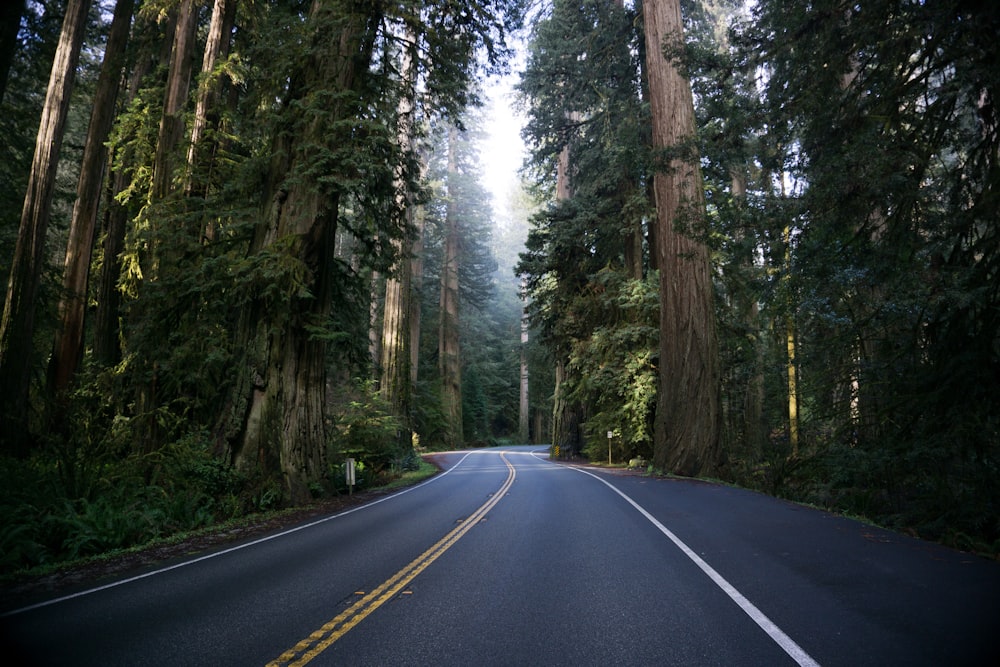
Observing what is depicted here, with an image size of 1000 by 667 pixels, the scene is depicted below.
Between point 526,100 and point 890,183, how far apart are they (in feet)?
115

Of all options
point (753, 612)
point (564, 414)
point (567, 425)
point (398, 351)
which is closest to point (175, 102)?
point (398, 351)

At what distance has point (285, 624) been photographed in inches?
171

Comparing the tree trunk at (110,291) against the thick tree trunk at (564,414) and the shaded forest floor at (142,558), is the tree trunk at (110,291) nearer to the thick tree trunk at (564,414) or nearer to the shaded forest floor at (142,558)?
the shaded forest floor at (142,558)

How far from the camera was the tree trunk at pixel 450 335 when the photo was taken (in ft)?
139

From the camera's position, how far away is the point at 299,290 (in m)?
11.2

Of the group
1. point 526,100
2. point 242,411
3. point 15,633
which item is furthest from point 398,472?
point 526,100

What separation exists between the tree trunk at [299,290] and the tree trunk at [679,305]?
929 centimetres

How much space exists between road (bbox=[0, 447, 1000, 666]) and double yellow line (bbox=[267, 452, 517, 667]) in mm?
21

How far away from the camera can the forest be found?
854 centimetres

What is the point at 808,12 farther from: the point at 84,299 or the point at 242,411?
the point at 84,299

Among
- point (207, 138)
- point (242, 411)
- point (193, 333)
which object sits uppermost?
point (207, 138)

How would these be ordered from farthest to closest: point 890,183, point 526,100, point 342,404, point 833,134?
point 526,100 < point 342,404 < point 833,134 < point 890,183

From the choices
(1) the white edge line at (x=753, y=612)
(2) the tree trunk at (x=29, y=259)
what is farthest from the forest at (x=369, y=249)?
(1) the white edge line at (x=753, y=612)

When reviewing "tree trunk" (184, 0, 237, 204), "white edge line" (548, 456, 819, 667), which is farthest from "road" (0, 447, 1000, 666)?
"tree trunk" (184, 0, 237, 204)
